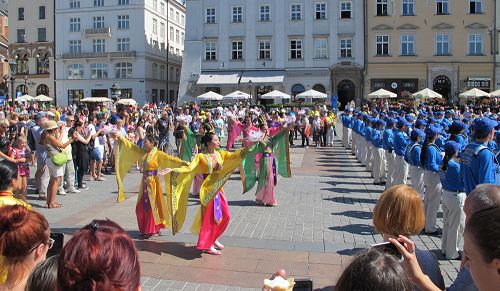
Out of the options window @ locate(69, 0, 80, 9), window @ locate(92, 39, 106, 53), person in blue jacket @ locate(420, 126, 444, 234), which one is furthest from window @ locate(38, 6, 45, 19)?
person in blue jacket @ locate(420, 126, 444, 234)

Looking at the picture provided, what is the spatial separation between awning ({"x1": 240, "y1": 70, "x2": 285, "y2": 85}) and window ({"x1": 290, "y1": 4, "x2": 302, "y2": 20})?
513 cm

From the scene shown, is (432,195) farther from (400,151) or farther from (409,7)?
(409,7)

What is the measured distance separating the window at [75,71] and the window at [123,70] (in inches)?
173

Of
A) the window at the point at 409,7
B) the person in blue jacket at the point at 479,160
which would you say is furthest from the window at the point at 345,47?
the person in blue jacket at the point at 479,160

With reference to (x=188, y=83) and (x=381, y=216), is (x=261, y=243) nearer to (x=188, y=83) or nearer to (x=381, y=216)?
(x=381, y=216)

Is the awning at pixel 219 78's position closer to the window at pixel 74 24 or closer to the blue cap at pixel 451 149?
the window at pixel 74 24

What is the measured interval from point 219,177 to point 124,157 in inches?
93.5

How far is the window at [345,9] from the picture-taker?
49125mm

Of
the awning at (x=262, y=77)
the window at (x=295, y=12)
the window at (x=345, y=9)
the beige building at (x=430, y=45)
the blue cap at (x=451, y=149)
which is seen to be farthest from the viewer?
the window at (x=295, y=12)

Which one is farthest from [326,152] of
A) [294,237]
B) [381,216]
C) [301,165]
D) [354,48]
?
[354,48]

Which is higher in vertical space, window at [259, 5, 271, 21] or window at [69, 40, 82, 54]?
window at [259, 5, 271, 21]

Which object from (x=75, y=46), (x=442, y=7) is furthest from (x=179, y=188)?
(x=75, y=46)

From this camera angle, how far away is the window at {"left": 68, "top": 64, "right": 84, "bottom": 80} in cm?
6188

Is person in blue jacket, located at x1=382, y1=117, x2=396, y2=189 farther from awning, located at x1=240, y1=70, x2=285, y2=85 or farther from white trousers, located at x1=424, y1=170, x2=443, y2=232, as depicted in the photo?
awning, located at x1=240, y1=70, x2=285, y2=85
